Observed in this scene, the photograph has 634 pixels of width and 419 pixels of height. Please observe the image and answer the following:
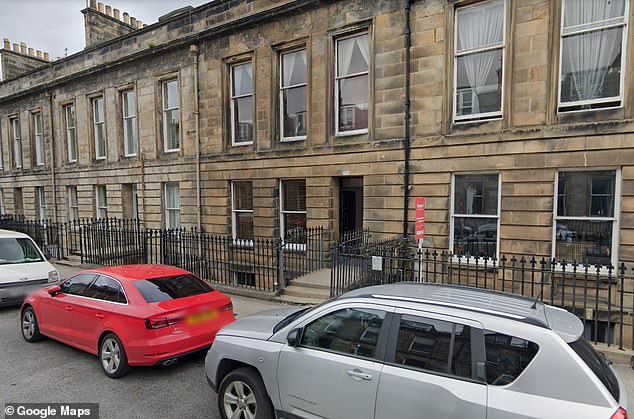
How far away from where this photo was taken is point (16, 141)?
828 inches

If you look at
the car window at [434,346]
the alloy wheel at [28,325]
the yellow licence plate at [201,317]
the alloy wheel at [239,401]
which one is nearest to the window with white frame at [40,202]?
the alloy wheel at [28,325]

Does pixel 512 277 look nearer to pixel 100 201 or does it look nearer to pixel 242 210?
pixel 242 210

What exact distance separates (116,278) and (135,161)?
11.1 m

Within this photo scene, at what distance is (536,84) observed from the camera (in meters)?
7.70

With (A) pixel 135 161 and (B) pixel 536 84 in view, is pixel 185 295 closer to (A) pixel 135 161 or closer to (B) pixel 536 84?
(B) pixel 536 84

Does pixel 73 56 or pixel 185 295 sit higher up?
pixel 73 56

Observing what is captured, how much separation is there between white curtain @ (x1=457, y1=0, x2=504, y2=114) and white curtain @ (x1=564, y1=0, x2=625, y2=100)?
1.33 m

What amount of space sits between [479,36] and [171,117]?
11.1 m

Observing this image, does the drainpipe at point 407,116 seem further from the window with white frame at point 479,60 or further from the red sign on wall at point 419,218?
the red sign on wall at point 419,218

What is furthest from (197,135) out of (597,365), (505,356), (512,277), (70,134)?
(597,365)

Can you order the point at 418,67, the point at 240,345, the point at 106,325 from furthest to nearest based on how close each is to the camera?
the point at 418,67
the point at 106,325
the point at 240,345

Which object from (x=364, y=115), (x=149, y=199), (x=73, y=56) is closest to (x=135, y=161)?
(x=149, y=199)

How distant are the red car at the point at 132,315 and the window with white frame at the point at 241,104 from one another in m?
7.29

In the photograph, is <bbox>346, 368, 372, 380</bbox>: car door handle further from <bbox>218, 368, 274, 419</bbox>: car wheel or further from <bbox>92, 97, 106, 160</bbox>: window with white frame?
<bbox>92, 97, 106, 160</bbox>: window with white frame
